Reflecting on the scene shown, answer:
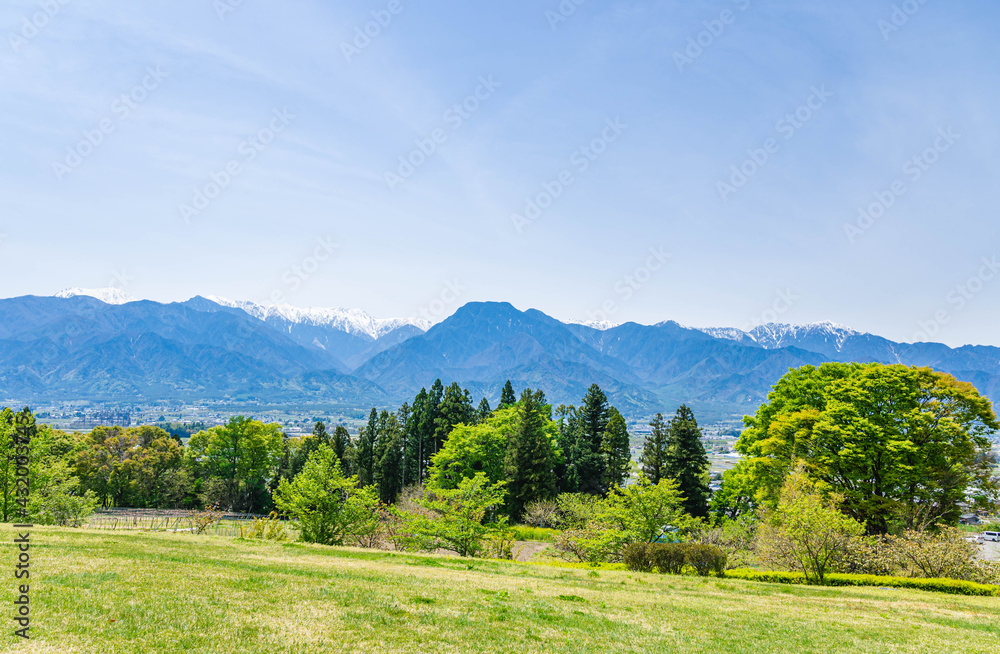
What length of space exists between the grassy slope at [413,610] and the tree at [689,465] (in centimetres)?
3140

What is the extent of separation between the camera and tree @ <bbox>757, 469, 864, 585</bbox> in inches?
923

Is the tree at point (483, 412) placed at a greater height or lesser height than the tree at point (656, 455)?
greater

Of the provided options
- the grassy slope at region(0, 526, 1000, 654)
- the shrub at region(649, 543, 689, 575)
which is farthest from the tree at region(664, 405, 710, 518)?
the grassy slope at region(0, 526, 1000, 654)

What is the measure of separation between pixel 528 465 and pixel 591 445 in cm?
1108

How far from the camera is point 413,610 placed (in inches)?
488

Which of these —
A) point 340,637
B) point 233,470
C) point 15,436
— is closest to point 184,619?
point 340,637

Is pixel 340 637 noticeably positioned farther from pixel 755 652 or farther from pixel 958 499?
pixel 958 499

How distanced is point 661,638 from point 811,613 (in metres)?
6.95

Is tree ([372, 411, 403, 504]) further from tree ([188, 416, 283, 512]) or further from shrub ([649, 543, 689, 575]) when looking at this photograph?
shrub ([649, 543, 689, 575])

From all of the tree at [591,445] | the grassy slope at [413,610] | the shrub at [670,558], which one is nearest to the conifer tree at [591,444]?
the tree at [591,445]

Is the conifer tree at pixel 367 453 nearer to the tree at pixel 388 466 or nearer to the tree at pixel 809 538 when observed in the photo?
the tree at pixel 388 466

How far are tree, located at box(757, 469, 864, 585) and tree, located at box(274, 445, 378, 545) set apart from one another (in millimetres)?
23200

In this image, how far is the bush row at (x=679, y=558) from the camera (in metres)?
23.4

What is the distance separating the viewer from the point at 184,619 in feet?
32.8
